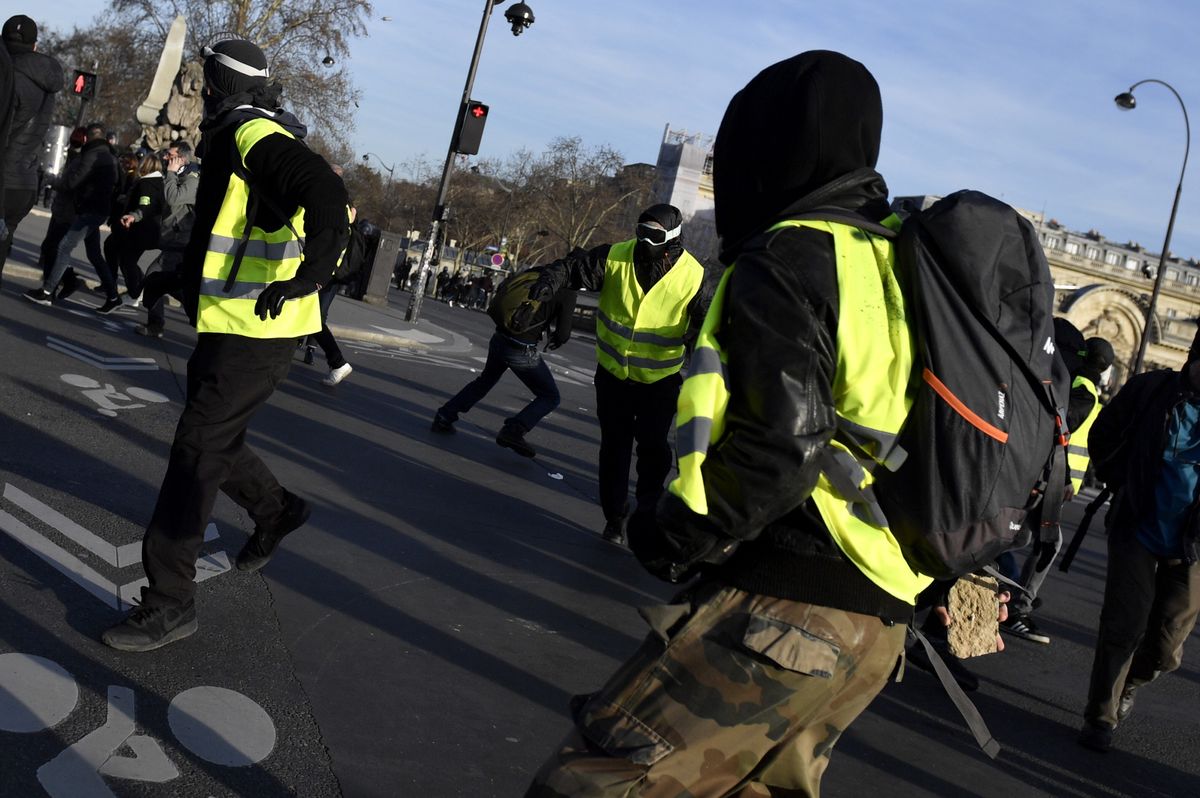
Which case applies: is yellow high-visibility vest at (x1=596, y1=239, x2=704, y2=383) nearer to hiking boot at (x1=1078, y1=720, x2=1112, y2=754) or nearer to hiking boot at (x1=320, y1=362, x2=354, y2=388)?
hiking boot at (x1=1078, y1=720, x2=1112, y2=754)

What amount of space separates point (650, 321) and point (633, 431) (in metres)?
0.67

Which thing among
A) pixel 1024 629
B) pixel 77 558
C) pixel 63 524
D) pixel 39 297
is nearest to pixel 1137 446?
pixel 1024 629

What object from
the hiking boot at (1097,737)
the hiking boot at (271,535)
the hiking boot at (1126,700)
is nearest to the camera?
the hiking boot at (271,535)

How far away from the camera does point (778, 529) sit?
2262 millimetres

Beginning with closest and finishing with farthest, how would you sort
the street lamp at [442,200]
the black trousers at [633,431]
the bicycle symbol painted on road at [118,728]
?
the bicycle symbol painted on road at [118,728]
the black trousers at [633,431]
the street lamp at [442,200]

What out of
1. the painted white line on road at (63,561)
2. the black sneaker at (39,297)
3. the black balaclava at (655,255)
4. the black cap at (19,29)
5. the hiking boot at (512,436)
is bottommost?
the painted white line on road at (63,561)

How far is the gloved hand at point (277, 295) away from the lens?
13.9 ft

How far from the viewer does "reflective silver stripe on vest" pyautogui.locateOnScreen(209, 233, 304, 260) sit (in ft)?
14.5

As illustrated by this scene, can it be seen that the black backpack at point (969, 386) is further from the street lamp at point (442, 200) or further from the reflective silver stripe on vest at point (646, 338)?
the street lamp at point (442, 200)

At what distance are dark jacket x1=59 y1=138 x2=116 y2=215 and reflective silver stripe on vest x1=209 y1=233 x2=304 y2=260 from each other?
8.84 m

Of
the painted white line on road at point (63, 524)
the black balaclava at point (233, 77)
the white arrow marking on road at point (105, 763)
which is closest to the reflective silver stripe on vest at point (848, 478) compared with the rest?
the white arrow marking on road at point (105, 763)

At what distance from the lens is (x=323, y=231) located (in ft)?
14.2

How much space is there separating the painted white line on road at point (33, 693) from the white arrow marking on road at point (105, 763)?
13cm

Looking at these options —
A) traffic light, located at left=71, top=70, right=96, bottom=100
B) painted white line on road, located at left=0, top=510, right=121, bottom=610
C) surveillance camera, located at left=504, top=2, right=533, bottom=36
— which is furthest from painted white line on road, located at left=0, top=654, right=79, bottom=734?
surveillance camera, located at left=504, top=2, right=533, bottom=36
